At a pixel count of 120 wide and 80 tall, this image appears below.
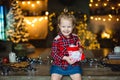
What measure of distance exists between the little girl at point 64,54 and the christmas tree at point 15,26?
3.05 metres

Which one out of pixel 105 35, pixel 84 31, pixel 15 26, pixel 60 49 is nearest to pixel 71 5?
pixel 84 31

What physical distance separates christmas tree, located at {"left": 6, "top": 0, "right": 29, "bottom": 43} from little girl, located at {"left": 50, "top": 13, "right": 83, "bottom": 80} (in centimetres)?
305

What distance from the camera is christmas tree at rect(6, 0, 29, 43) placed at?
6.60m

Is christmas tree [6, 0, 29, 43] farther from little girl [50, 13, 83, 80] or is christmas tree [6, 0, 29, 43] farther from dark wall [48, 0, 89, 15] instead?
little girl [50, 13, 83, 80]

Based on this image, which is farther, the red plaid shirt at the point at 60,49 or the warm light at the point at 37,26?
the warm light at the point at 37,26

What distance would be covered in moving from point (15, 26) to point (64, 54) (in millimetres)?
3540

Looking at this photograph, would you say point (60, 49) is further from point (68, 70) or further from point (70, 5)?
point (70, 5)

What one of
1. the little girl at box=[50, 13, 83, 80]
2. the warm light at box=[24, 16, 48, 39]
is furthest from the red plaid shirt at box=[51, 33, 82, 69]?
the warm light at box=[24, 16, 48, 39]

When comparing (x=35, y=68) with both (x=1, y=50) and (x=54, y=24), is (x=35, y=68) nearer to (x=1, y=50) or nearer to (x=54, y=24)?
(x=1, y=50)

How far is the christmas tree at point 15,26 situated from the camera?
6.60 meters

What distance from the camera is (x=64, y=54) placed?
11.5ft

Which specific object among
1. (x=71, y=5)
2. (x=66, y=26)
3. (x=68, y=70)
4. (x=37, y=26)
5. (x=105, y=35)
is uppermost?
(x=71, y=5)

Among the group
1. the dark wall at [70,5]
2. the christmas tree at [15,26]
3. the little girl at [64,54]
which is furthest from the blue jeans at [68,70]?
the christmas tree at [15,26]

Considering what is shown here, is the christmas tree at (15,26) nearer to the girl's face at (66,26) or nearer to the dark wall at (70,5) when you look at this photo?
the dark wall at (70,5)
